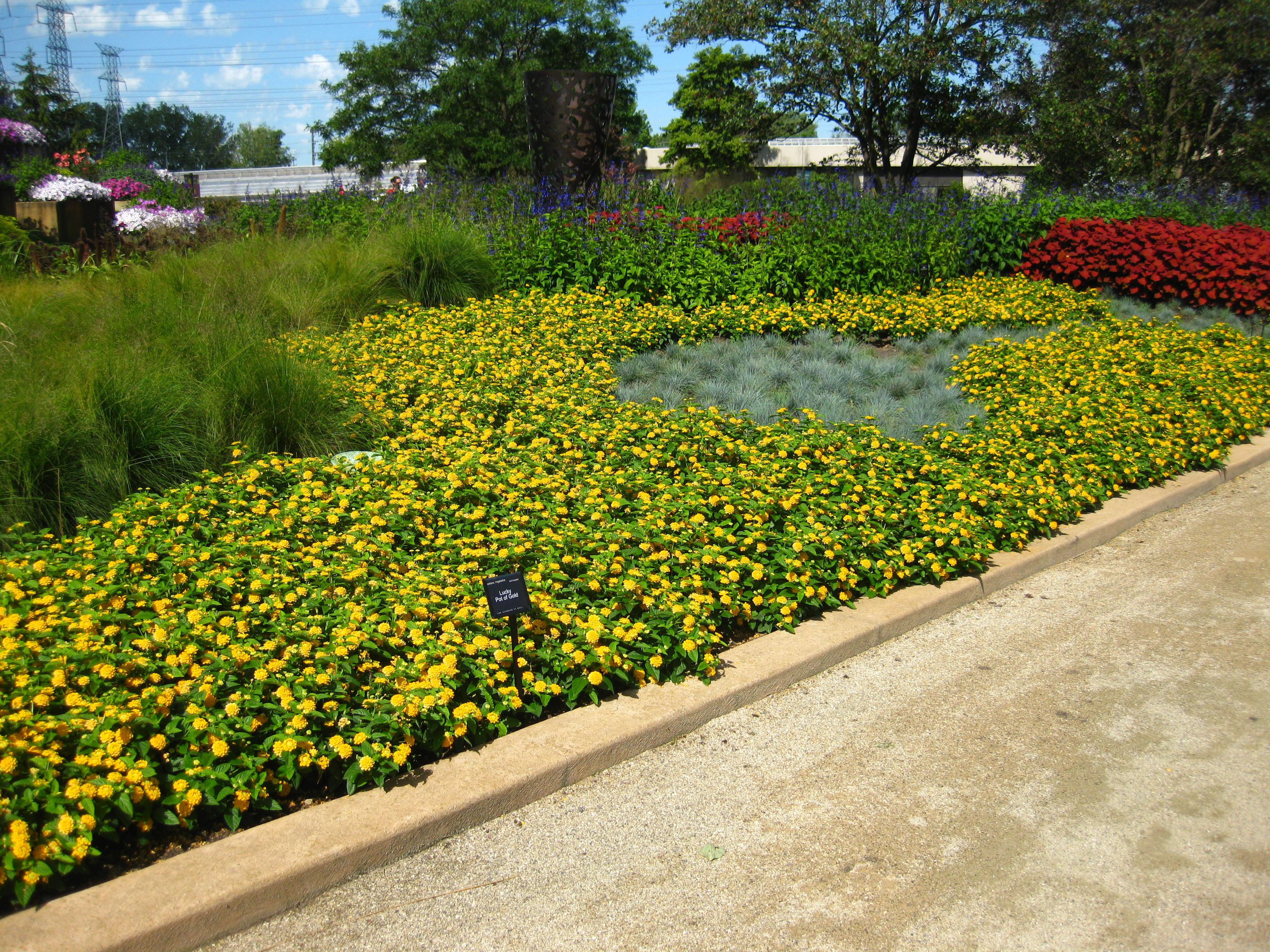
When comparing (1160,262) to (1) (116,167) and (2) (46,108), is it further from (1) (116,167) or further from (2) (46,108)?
(2) (46,108)

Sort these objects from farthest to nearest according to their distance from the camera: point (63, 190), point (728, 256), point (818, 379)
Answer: point (63, 190), point (728, 256), point (818, 379)

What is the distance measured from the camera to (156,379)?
4.96 metres

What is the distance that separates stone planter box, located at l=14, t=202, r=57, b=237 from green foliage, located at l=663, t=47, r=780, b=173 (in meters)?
22.7

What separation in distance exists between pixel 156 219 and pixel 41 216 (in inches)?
78.7

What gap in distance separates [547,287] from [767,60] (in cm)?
2033

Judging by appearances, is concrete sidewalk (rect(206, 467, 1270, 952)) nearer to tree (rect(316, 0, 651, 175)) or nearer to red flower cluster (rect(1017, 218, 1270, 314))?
red flower cluster (rect(1017, 218, 1270, 314))

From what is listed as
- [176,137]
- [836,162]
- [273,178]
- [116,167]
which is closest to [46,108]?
[273,178]

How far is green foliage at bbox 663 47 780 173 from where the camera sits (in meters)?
32.9

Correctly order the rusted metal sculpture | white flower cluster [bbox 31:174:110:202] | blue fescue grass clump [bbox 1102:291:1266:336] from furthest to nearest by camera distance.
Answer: white flower cluster [bbox 31:174:110:202] < the rusted metal sculpture < blue fescue grass clump [bbox 1102:291:1266:336]

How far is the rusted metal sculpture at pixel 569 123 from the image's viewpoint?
1086 cm

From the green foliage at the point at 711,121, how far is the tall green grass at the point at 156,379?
25.7m

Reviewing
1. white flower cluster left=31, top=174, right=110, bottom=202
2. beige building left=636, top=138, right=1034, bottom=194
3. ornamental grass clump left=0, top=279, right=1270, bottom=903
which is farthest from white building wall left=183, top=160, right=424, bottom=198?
ornamental grass clump left=0, top=279, right=1270, bottom=903

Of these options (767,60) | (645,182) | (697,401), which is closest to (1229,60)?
(767,60)

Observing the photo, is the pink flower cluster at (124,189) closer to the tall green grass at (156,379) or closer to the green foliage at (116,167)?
the green foliage at (116,167)
